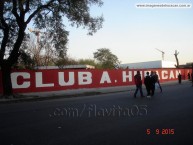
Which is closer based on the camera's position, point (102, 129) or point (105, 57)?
point (102, 129)

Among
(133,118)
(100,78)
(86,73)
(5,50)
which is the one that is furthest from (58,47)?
(133,118)

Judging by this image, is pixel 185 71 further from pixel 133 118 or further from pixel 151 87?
pixel 133 118

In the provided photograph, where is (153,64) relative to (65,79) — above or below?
above

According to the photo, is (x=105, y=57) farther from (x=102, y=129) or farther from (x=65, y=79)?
(x=102, y=129)

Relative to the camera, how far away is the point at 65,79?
2912 cm

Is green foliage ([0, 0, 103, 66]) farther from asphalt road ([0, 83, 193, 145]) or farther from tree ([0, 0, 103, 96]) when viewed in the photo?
asphalt road ([0, 83, 193, 145])

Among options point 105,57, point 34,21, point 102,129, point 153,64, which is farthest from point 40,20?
point 105,57

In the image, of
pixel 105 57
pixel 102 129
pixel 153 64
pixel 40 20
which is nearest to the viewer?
pixel 102 129

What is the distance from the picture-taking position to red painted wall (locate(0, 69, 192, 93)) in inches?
1015

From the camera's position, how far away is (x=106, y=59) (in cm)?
10244

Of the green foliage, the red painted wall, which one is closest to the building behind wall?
the red painted wall

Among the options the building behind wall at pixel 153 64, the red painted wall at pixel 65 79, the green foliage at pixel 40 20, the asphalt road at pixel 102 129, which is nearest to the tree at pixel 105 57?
the building behind wall at pixel 153 64

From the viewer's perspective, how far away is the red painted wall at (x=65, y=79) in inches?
1015

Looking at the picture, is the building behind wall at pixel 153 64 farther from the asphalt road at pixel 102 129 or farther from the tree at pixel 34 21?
the asphalt road at pixel 102 129
